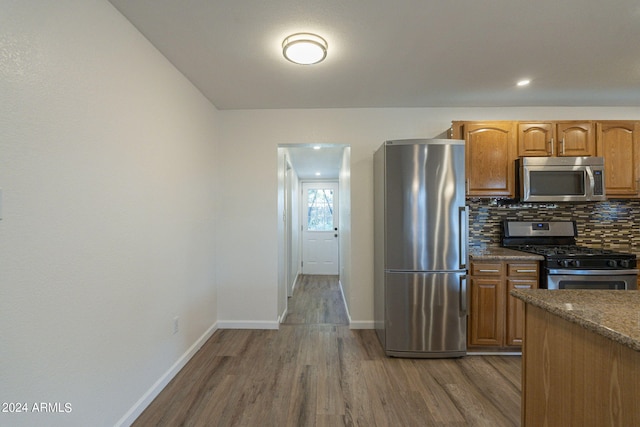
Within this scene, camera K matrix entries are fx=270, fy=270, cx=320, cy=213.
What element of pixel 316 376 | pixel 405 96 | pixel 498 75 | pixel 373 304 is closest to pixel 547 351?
pixel 316 376

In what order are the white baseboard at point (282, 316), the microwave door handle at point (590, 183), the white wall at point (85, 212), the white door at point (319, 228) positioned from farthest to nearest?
the white door at point (319, 228)
the white baseboard at point (282, 316)
the microwave door handle at point (590, 183)
the white wall at point (85, 212)

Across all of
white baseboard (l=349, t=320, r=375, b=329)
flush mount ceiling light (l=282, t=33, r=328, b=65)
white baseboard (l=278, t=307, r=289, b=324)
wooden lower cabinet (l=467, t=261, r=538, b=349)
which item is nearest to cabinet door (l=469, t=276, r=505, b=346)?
wooden lower cabinet (l=467, t=261, r=538, b=349)

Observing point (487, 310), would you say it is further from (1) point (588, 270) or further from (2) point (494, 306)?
(1) point (588, 270)

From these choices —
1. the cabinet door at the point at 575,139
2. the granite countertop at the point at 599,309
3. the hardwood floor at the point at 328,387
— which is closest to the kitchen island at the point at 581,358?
the granite countertop at the point at 599,309

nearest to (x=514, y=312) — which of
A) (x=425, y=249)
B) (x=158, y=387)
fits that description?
(x=425, y=249)

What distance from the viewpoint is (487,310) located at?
8.06 feet

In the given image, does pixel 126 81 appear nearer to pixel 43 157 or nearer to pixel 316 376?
pixel 43 157

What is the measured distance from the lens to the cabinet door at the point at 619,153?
2.67 metres

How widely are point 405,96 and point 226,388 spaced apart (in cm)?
302

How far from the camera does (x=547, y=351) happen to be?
3.78 ft

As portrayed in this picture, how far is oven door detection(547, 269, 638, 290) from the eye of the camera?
90.7 inches

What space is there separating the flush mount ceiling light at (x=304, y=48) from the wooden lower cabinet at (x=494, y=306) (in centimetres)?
218

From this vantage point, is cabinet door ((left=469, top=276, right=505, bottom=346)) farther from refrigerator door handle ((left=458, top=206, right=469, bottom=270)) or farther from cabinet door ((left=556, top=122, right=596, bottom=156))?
cabinet door ((left=556, top=122, right=596, bottom=156))

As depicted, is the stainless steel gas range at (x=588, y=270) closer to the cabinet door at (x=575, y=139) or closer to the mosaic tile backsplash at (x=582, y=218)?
the mosaic tile backsplash at (x=582, y=218)
